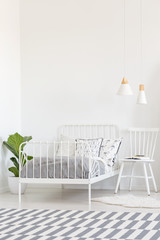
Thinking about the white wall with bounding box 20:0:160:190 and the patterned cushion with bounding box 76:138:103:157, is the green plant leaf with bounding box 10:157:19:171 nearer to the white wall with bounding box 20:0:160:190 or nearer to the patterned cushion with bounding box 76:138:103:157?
the white wall with bounding box 20:0:160:190

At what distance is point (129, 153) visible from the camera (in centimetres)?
732

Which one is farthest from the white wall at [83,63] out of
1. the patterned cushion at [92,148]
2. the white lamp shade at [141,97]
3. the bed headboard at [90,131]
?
the patterned cushion at [92,148]

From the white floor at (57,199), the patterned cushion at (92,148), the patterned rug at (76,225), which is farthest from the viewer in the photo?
the patterned cushion at (92,148)

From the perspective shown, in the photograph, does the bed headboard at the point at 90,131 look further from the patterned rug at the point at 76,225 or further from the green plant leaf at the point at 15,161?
the patterned rug at the point at 76,225

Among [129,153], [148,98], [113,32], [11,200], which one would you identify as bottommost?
[11,200]

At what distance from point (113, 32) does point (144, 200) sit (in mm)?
2827

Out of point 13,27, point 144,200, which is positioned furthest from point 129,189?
point 13,27

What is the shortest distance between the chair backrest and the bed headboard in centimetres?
28

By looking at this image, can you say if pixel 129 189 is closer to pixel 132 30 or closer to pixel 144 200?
pixel 144 200

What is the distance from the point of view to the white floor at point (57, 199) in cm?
562

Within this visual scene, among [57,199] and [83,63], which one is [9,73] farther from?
[57,199]

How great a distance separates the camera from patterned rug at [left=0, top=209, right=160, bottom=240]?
4.11 metres

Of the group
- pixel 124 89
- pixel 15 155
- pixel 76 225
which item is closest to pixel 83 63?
pixel 124 89

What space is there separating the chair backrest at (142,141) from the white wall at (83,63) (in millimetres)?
139
